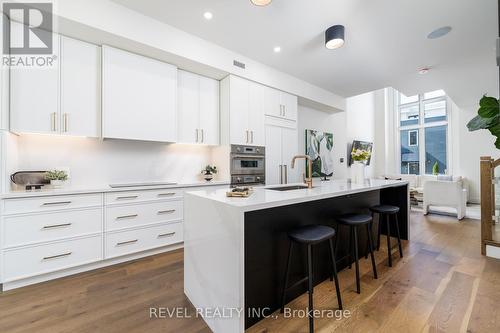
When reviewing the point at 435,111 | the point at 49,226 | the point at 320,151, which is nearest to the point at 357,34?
the point at 320,151

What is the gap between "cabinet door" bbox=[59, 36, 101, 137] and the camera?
236cm

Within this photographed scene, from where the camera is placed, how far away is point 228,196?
1584 mm

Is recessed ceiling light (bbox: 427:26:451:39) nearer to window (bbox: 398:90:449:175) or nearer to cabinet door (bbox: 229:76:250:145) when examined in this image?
cabinet door (bbox: 229:76:250:145)

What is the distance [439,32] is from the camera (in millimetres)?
2766

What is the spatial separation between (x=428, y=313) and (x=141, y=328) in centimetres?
216

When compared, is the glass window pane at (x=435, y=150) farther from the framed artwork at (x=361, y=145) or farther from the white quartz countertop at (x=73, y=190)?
the white quartz countertop at (x=73, y=190)

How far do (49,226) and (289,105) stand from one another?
3.92 meters

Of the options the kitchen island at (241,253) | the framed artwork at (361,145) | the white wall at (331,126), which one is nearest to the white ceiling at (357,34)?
the white wall at (331,126)

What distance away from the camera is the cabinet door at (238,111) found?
3.37 meters

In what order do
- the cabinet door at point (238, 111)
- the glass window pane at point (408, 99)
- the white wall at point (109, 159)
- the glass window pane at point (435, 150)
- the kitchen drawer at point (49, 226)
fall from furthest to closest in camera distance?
the glass window pane at point (408, 99), the glass window pane at point (435, 150), the cabinet door at point (238, 111), the white wall at point (109, 159), the kitchen drawer at point (49, 226)

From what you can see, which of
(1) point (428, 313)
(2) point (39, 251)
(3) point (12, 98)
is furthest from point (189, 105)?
(1) point (428, 313)

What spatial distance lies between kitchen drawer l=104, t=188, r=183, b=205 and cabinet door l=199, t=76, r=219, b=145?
0.98 m

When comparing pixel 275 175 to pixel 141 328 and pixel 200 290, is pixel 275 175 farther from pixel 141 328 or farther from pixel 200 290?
pixel 141 328

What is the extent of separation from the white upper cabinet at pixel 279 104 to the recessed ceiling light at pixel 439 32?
214 cm
